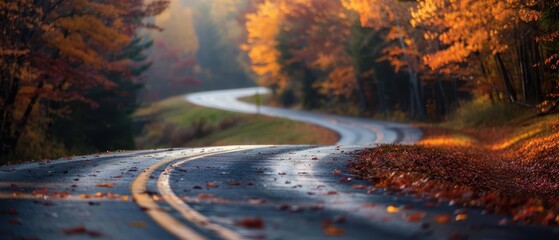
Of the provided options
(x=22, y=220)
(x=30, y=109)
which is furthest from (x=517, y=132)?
(x=22, y=220)

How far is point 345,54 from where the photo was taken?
58156 millimetres

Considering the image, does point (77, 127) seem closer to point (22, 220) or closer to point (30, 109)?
point (30, 109)

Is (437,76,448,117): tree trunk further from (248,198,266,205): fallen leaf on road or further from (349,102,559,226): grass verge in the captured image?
(248,198,266,205): fallen leaf on road

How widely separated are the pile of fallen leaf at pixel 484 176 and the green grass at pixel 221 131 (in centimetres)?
2246

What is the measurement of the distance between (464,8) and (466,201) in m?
18.5

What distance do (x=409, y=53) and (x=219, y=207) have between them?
39.3 meters

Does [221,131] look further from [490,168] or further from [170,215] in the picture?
[170,215]

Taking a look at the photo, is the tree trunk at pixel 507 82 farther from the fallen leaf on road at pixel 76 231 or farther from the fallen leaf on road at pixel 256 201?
the fallen leaf on road at pixel 76 231

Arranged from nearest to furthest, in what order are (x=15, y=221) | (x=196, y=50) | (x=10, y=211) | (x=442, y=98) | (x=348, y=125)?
1. (x=15, y=221)
2. (x=10, y=211)
3. (x=442, y=98)
4. (x=348, y=125)
5. (x=196, y=50)

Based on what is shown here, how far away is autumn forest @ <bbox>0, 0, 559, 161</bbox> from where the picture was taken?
28.0 meters

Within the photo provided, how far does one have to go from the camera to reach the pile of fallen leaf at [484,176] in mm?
8586

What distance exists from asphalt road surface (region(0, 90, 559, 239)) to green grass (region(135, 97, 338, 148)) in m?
32.6

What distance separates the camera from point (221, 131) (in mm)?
62750

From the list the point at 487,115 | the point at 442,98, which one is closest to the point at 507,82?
the point at 487,115
